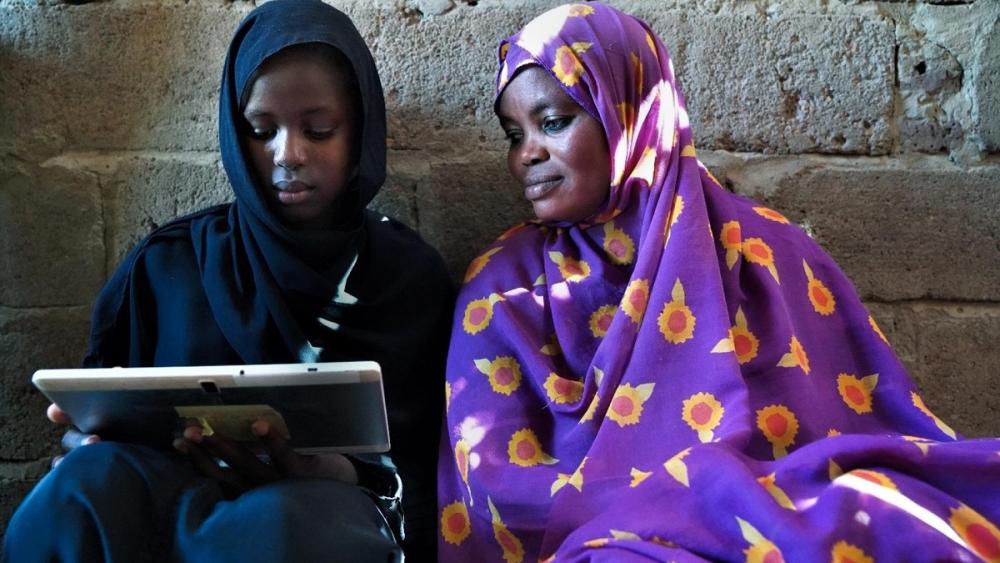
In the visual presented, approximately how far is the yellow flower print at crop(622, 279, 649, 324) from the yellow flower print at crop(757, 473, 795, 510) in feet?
1.50

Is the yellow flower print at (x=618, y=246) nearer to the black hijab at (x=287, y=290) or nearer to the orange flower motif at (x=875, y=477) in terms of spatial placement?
the black hijab at (x=287, y=290)

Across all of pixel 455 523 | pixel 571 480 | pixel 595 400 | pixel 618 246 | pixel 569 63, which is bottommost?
pixel 455 523

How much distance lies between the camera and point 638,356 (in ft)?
6.38

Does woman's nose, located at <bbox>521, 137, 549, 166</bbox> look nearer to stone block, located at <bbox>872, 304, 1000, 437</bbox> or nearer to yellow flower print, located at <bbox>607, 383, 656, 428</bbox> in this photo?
yellow flower print, located at <bbox>607, 383, 656, 428</bbox>

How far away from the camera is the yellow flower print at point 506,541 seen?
1.92 m

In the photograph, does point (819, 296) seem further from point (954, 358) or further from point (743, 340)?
point (954, 358)

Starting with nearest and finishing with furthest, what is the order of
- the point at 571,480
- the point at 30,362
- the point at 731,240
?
the point at 571,480 → the point at 731,240 → the point at 30,362

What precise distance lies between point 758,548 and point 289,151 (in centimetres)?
112

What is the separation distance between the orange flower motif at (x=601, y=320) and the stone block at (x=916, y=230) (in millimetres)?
696

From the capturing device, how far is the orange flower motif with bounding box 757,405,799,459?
191cm

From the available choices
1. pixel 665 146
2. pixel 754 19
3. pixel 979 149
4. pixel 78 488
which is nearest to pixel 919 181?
Result: pixel 979 149

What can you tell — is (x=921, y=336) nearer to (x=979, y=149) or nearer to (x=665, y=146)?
(x=979, y=149)

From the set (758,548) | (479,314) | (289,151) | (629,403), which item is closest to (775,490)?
(758,548)

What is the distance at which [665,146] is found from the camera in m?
2.13
